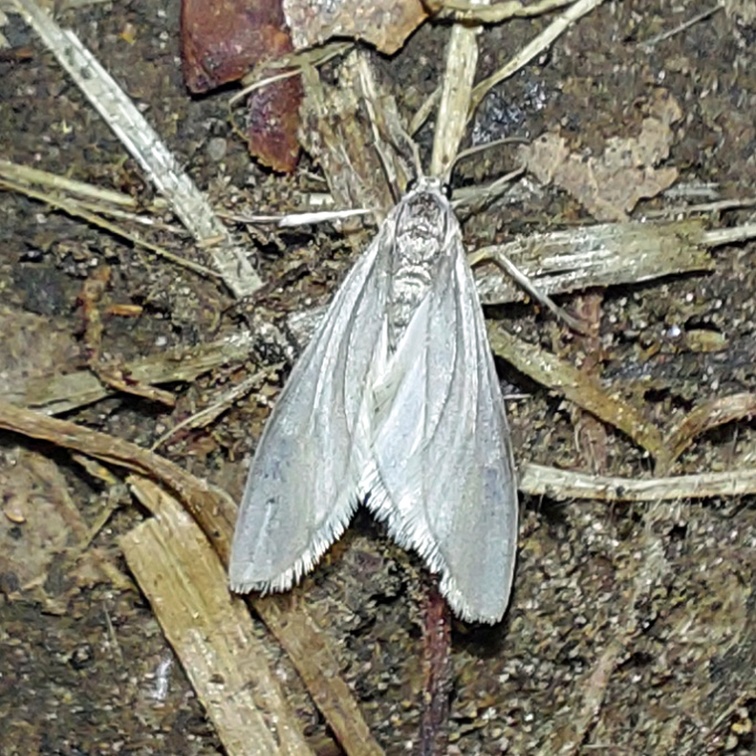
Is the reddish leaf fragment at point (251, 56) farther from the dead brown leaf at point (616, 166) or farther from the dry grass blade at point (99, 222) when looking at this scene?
the dead brown leaf at point (616, 166)

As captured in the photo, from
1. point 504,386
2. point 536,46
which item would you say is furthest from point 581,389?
point 536,46

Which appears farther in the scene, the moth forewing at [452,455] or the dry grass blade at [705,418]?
the dry grass blade at [705,418]

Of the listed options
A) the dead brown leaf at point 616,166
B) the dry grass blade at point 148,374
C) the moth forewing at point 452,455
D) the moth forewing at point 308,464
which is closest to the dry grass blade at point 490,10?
the dead brown leaf at point 616,166

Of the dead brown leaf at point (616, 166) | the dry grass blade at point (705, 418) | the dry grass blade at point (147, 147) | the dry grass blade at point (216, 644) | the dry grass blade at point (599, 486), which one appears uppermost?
the dry grass blade at point (147, 147)

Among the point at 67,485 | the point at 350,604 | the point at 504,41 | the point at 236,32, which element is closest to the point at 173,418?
the point at 67,485

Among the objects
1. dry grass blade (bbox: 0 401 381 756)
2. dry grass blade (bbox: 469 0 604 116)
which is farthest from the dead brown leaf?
dry grass blade (bbox: 0 401 381 756)

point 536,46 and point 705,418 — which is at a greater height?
point 536,46

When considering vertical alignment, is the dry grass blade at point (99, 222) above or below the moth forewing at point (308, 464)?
above

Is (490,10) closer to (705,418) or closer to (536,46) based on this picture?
(536,46)
